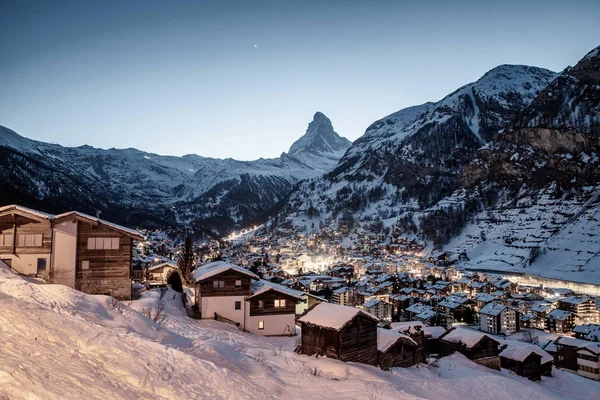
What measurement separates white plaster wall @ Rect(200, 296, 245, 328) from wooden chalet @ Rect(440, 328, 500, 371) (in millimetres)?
22820

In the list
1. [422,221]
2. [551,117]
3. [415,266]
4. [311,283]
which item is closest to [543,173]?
[551,117]

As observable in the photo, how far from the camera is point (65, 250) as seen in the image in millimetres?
27453

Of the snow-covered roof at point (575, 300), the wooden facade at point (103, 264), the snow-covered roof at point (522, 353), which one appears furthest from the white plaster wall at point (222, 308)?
the snow-covered roof at point (575, 300)

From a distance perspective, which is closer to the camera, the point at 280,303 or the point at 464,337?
the point at 280,303

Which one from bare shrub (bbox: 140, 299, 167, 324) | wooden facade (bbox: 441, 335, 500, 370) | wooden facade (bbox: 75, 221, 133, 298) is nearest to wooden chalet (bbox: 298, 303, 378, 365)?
bare shrub (bbox: 140, 299, 167, 324)

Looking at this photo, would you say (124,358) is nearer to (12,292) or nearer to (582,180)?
(12,292)

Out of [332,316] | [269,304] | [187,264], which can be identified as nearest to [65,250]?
[269,304]

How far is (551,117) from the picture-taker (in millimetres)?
170875

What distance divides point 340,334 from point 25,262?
914 inches

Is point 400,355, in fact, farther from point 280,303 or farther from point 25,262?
point 25,262

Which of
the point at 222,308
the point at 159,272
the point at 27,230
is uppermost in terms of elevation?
the point at 27,230

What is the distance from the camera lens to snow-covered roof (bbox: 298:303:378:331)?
23.9 meters

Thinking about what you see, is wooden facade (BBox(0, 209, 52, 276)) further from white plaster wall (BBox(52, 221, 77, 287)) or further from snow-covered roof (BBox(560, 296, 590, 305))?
snow-covered roof (BBox(560, 296, 590, 305))

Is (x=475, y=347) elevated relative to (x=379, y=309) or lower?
elevated
